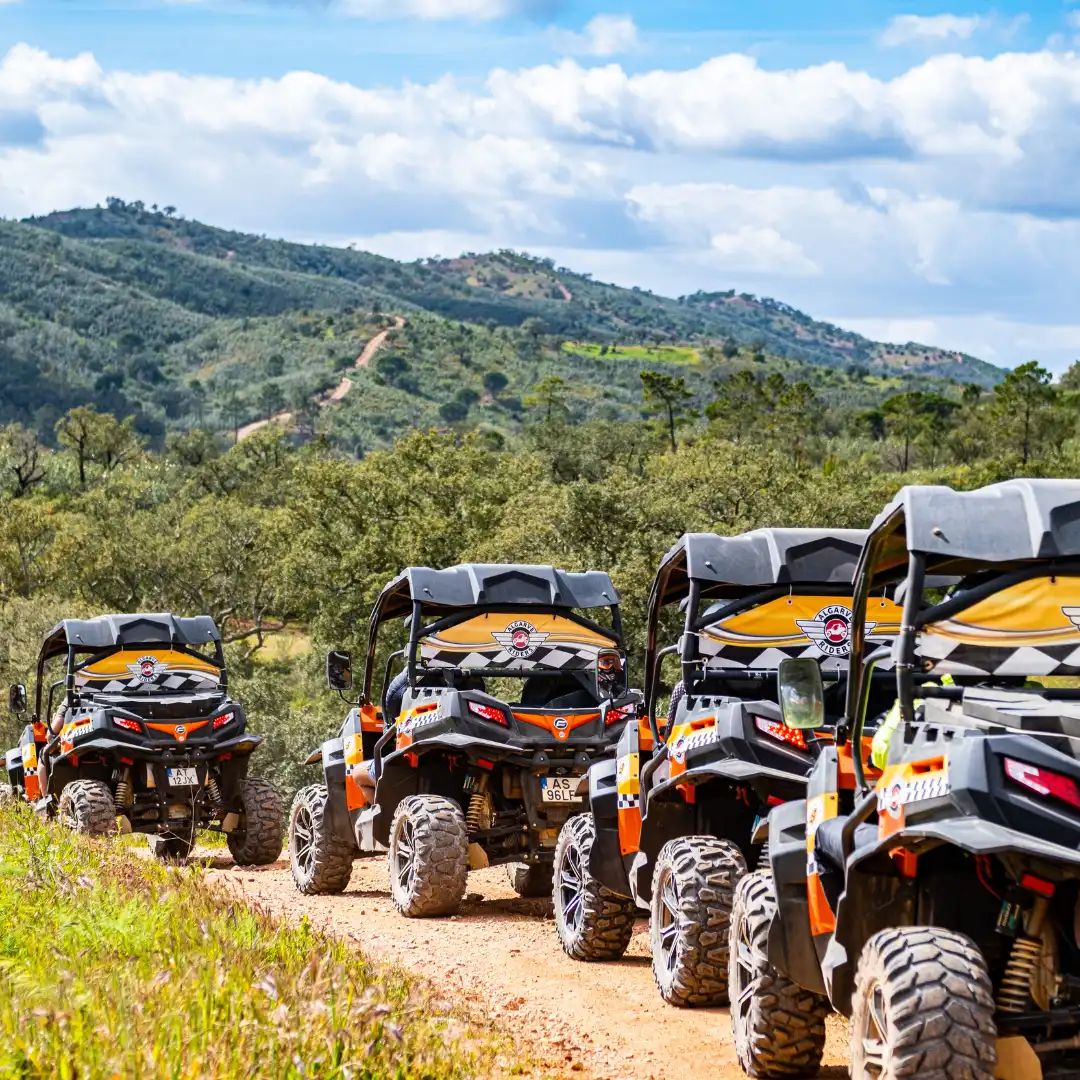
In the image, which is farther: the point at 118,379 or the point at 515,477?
the point at 118,379

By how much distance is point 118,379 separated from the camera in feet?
576

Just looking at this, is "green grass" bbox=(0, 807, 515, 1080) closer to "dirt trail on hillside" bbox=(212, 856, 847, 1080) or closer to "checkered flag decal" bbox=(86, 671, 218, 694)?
"dirt trail on hillside" bbox=(212, 856, 847, 1080)

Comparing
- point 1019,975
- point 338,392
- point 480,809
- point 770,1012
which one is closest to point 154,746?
point 480,809

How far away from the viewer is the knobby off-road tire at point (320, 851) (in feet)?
46.0

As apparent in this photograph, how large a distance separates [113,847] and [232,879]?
2132 millimetres

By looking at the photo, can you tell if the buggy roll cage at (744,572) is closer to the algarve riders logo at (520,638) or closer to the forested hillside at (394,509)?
the algarve riders logo at (520,638)

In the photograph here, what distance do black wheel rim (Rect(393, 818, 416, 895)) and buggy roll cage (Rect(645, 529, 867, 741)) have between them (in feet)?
9.47

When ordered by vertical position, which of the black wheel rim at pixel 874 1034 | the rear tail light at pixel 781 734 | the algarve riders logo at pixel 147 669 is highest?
the rear tail light at pixel 781 734

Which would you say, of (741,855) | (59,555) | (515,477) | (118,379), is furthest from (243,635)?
(118,379)

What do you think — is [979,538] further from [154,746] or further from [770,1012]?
[154,746]

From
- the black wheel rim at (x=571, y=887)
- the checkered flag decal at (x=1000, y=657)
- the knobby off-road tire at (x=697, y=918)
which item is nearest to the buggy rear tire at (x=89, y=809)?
the black wheel rim at (x=571, y=887)

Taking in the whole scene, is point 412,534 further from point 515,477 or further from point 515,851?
point 515,851

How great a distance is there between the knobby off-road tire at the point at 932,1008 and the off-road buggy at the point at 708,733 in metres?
3.28

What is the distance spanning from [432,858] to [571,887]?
72.0 inches
